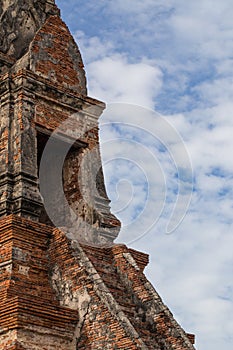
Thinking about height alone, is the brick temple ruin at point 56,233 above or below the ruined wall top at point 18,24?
below

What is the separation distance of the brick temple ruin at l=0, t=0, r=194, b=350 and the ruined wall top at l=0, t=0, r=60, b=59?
0.07 ft

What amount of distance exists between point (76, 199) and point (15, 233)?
242 centimetres

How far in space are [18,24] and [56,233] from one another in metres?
5.07

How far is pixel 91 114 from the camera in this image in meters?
12.6

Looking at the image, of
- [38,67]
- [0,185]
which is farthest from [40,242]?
[38,67]

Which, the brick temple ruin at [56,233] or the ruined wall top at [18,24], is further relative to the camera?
the ruined wall top at [18,24]

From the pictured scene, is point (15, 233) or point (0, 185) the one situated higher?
point (0, 185)

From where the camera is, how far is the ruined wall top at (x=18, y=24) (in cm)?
1304

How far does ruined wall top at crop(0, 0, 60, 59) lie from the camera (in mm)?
13039

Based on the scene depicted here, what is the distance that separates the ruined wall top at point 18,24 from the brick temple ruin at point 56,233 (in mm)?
20

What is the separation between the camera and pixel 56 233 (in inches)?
400

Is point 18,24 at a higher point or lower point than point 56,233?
higher

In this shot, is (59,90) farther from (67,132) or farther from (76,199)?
(76,199)

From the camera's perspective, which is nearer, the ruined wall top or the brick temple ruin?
the brick temple ruin
